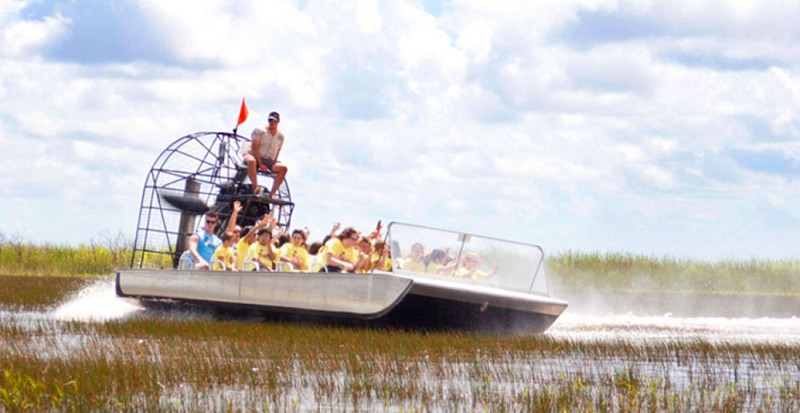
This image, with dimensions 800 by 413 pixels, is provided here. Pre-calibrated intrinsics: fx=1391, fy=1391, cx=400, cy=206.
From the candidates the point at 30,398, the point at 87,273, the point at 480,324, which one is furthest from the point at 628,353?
the point at 87,273

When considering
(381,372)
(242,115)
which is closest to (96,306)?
(242,115)

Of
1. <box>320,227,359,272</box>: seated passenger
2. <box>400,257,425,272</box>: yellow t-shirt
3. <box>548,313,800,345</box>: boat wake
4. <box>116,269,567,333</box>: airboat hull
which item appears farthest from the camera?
<box>320,227,359,272</box>: seated passenger

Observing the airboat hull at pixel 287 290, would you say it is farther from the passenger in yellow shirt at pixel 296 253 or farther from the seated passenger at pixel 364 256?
the seated passenger at pixel 364 256

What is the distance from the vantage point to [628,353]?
17.4 meters

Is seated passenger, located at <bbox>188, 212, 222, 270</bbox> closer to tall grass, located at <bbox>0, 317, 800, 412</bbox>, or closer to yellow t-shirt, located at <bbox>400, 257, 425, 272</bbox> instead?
tall grass, located at <bbox>0, 317, 800, 412</bbox>

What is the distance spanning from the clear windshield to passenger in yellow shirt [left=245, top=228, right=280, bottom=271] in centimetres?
342

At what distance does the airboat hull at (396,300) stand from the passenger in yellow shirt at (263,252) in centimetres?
36

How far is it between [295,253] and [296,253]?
0.02 m

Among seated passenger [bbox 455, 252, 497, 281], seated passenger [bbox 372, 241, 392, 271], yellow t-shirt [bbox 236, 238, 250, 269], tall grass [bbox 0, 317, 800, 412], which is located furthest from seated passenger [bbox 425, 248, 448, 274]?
yellow t-shirt [bbox 236, 238, 250, 269]

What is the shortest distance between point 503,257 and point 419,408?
9.64m

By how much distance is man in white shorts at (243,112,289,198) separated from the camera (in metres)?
26.0

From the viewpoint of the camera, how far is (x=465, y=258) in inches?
821

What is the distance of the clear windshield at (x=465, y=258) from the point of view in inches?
795

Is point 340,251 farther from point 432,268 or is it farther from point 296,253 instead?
point 432,268
